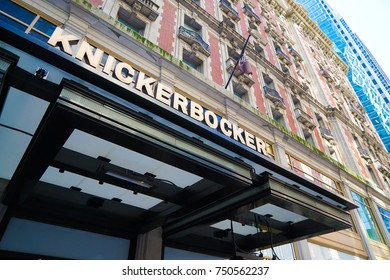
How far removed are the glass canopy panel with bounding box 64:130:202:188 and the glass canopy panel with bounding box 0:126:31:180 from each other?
1272mm

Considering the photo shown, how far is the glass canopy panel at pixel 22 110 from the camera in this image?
12.6ft

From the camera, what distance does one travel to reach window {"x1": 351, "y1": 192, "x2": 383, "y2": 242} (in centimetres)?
1615

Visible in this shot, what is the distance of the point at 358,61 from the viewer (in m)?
78.9

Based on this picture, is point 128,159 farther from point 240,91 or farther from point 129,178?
point 240,91

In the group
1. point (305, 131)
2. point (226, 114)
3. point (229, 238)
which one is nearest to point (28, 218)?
point (229, 238)

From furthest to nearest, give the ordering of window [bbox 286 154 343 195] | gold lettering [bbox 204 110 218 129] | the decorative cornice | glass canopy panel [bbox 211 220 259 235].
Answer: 1. the decorative cornice
2. window [bbox 286 154 343 195]
3. glass canopy panel [bbox 211 220 259 235]
4. gold lettering [bbox 204 110 218 129]

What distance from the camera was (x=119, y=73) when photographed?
516cm

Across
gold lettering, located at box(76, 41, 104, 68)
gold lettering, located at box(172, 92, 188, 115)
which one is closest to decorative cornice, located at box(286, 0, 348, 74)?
gold lettering, located at box(172, 92, 188, 115)

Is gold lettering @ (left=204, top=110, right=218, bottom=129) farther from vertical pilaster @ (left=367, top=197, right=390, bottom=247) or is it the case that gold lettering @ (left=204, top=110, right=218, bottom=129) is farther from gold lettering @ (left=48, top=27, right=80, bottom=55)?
vertical pilaster @ (left=367, top=197, right=390, bottom=247)

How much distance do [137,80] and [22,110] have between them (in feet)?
7.37

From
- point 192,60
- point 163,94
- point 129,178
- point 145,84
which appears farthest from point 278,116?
point 129,178

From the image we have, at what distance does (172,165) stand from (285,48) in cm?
2524

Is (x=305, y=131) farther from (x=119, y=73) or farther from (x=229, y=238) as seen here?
(x=119, y=73)

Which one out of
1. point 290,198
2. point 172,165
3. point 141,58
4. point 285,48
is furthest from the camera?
point 285,48
